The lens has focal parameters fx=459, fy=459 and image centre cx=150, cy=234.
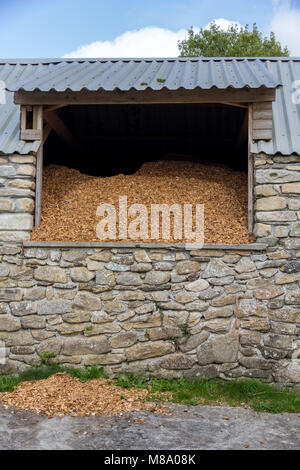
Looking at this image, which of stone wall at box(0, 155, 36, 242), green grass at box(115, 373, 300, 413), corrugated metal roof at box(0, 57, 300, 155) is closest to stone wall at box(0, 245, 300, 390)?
green grass at box(115, 373, 300, 413)

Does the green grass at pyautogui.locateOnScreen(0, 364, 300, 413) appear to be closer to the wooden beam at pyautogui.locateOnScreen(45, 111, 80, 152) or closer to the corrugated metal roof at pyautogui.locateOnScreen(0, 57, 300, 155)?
the corrugated metal roof at pyautogui.locateOnScreen(0, 57, 300, 155)

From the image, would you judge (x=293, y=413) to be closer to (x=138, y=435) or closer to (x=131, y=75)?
(x=138, y=435)

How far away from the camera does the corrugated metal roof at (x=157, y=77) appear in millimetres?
5957

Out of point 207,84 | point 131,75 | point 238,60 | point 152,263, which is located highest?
point 238,60

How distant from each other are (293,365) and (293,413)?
688 millimetres

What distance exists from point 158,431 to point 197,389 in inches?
43.4

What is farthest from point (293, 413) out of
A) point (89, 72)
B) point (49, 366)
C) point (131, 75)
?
point (89, 72)

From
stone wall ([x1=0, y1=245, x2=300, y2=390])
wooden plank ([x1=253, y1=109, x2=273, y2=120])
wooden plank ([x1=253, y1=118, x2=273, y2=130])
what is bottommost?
stone wall ([x1=0, y1=245, x2=300, y2=390])

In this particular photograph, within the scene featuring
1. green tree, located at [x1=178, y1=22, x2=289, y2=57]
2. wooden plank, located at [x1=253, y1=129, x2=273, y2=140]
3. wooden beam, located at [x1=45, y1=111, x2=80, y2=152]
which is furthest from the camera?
green tree, located at [x1=178, y1=22, x2=289, y2=57]

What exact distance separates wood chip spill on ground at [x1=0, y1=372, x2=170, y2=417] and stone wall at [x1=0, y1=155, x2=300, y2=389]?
0.36m

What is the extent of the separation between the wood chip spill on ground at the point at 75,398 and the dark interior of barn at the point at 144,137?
14.4 ft

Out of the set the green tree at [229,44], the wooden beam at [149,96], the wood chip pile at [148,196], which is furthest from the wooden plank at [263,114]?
the green tree at [229,44]

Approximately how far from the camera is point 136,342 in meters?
5.55

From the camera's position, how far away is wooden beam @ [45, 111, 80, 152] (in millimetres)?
6730
